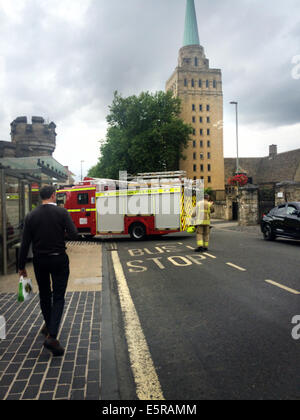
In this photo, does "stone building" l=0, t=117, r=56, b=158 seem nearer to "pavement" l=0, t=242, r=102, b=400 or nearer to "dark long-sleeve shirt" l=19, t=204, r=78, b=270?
"pavement" l=0, t=242, r=102, b=400

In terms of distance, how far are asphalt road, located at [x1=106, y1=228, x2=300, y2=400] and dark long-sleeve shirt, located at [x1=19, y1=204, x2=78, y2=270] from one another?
1.40m

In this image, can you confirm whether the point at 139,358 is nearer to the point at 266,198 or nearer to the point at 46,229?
the point at 46,229

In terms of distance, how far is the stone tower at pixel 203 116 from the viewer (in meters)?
78.8

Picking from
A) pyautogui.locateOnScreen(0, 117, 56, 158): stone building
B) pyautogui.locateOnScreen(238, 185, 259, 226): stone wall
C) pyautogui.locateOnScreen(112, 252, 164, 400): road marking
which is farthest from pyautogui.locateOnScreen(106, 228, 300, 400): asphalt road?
pyautogui.locateOnScreen(0, 117, 56, 158): stone building

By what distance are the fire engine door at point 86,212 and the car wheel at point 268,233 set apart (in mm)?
7863

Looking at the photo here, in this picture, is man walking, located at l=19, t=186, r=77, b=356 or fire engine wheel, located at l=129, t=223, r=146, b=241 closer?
man walking, located at l=19, t=186, r=77, b=356

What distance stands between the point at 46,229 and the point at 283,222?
37.8 feet

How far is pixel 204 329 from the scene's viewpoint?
4402mm

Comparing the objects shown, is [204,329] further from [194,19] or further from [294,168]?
[194,19]

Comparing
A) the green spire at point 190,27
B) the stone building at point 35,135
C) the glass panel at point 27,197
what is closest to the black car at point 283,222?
the glass panel at point 27,197

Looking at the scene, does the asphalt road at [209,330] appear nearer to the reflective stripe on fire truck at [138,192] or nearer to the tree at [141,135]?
the reflective stripe on fire truck at [138,192]

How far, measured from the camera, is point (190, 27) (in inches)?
3686

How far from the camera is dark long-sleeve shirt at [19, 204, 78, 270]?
3891 millimetres
